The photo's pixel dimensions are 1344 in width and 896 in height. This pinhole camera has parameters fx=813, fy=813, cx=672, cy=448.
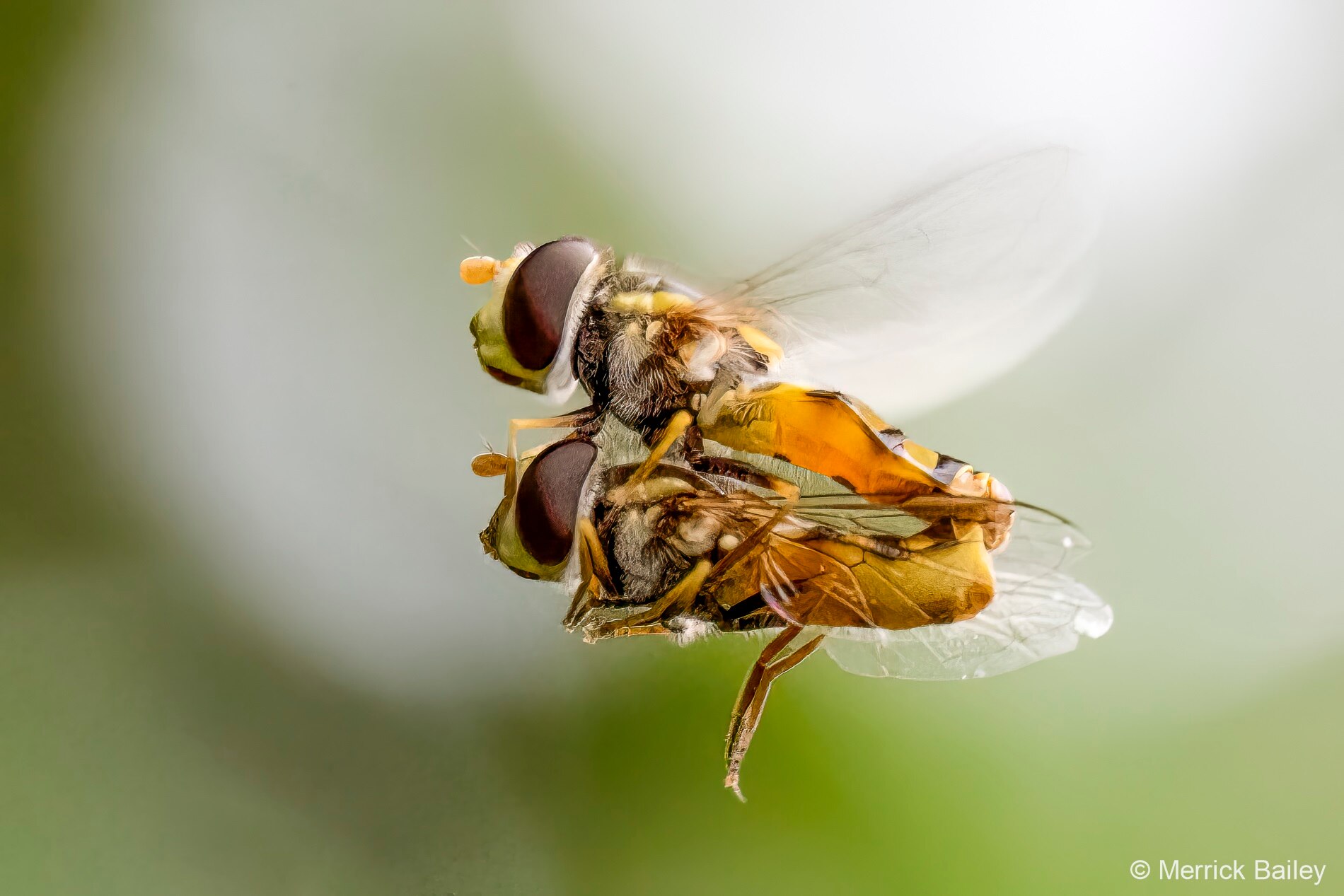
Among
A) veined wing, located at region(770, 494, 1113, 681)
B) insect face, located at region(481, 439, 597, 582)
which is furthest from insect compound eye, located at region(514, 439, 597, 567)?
veined wing, located at region(770, 494, 1113, 681)

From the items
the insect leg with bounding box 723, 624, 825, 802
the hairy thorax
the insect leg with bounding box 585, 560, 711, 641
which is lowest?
the insect leg with bounding box 723, 624, 825, 802

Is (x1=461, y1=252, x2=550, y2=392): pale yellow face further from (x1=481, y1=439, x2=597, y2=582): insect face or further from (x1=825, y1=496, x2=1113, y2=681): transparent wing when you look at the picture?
(x1=825, y1=496, x2=1113, y2=681): transparent wing

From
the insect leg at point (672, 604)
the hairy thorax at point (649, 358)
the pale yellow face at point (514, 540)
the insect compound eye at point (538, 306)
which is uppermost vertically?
the insect compound eye at point (538, 306)

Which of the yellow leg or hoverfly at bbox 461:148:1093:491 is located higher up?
hoverfly at bbox 461:148:1093:491

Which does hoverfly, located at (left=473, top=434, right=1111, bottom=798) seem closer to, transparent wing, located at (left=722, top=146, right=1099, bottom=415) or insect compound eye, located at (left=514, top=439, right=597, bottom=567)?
insect compound eye, located at (left=514, top=439, right=597, bottom=567)

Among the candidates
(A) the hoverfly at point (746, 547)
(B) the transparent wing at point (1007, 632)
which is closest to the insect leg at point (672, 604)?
(A) the hoverfly at point (746, 547)

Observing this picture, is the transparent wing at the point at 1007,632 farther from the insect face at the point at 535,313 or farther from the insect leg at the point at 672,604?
the insect face at the point at 535,313
